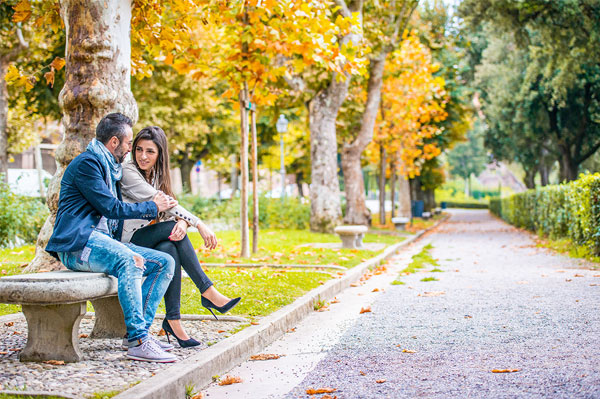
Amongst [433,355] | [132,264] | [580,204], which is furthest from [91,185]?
[580,204]

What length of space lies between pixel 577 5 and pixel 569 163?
12.8 meters

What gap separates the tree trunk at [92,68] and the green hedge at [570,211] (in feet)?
28.7

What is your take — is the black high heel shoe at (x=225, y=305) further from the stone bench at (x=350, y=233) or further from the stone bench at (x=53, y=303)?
the stone bench at (x=350, y=233)

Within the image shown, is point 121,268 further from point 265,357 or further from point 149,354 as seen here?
point 265,357

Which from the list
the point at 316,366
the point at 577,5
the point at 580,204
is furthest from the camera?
the point at 577,5

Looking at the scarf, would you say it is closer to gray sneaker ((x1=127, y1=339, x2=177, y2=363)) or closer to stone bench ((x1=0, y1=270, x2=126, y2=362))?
stone bench ((x1=0, y1=270, x2=126, y2=362))

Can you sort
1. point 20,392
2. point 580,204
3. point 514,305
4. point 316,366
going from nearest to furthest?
point 20,392 → point 316,366 → point 514,305 → point 580,204

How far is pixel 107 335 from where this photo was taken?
18.0ft

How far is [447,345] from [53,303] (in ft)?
10.1

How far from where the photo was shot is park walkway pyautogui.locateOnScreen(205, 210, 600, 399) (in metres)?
4.24

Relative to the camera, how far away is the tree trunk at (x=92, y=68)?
7.34 metres

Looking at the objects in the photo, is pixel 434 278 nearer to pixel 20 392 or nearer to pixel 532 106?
pixel 20 392

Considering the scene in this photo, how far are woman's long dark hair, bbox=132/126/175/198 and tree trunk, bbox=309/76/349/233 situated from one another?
579 inches

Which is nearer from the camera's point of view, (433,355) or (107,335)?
(433,355)
